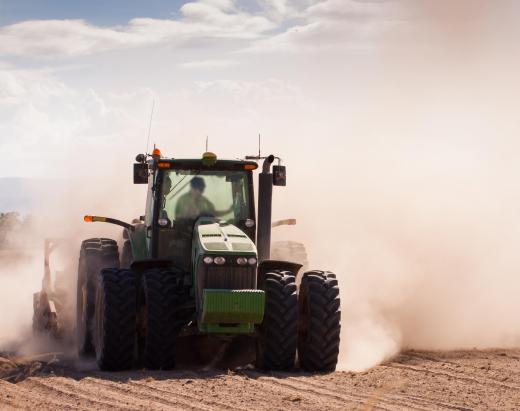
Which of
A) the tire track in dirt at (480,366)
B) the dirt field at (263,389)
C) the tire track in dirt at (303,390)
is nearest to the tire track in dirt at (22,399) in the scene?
the dirt field at (263,389)

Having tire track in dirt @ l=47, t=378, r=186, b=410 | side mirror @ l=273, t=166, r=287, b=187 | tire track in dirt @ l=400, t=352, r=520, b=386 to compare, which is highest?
side mirror @ l=273, t=166, r=287, b=187

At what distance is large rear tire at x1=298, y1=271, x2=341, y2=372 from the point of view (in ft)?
39.8

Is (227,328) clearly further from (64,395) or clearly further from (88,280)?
(88,280)

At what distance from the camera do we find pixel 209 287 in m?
11.7

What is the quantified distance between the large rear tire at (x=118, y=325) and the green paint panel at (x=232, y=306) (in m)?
1.13

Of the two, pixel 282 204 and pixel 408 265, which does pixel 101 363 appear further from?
pixel 282 204

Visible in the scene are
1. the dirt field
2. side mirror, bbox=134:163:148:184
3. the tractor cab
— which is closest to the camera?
the dirt field

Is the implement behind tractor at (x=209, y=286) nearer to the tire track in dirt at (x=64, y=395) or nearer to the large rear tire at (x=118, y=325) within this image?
the large rear tire at (x=118, y=325)

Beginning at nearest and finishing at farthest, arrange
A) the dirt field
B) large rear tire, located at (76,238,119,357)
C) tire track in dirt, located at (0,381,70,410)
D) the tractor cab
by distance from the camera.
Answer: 1. tire track in dirt, located at (0,381,70,410)
2. the dirt field
3. the tractor cab
4. large rear tire, located at (76,238,119,357)

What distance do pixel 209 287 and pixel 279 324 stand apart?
3.24 ft

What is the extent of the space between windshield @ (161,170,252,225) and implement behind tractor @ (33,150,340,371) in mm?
14

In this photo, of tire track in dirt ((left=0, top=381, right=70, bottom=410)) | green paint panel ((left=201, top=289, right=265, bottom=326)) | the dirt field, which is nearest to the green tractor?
green paint panel ((left=201, top=289, right=265, bottom=326))

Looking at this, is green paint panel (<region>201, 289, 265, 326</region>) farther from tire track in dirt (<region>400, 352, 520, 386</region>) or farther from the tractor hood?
tire track in dirt (<region>400, 352, 520, 386</region>)

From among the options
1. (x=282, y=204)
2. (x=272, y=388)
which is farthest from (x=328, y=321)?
(x=282, y=204)
